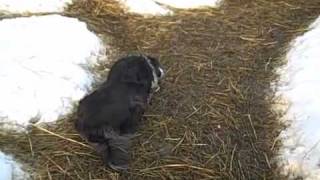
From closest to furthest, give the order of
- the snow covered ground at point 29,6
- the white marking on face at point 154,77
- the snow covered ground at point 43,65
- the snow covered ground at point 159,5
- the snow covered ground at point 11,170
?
the snow covered ground at point 11,170, the snow covered ground at point 43,65, the white marking on face at point 154,77, the snow covered ground at point 29,6, the snow covered ground at point 159,5

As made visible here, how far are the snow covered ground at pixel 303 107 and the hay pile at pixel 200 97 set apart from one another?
97 mm

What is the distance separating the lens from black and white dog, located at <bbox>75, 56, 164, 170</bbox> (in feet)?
12.8

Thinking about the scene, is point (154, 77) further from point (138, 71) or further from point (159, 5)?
point (159, 5)

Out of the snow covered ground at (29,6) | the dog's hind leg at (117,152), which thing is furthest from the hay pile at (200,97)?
the snow covered ground at (29,6)

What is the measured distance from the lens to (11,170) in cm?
372

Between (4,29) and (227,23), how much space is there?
195 cm

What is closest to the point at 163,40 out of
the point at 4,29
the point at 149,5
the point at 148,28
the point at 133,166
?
the point at 148,28

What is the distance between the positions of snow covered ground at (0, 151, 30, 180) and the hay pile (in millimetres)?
83

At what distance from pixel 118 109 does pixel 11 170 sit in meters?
0.78

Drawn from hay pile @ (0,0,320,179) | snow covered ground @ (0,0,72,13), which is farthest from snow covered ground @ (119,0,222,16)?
snow covered ground @ (0,0,72,13)

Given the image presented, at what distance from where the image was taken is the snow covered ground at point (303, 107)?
12.6 ft

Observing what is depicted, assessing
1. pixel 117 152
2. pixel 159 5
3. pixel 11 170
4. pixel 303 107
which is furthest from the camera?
pixel 159 5

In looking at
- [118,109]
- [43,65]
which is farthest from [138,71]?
[43,65]

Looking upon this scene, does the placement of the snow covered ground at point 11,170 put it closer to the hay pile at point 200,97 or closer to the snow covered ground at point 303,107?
the hay pile at point 200,97
